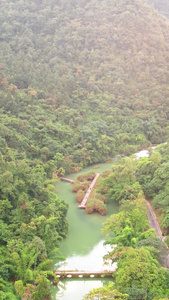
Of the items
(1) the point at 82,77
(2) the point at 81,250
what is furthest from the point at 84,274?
(1) the point at 82,77

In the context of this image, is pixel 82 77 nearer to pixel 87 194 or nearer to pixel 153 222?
pixel 87 194

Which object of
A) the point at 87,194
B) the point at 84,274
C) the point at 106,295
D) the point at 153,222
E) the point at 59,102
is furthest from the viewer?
the point at 59,102

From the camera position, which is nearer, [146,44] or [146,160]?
[146,160]

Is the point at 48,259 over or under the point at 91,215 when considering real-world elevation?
over

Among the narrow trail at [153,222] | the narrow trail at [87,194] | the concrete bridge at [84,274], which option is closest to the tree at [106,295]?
the concrete bridge at [84,274]

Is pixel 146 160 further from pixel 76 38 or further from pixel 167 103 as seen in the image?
pixel 76 38

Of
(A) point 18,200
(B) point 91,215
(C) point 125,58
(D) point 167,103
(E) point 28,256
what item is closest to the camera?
(E) point 28,256

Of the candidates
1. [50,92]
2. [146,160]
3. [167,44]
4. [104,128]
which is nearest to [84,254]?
[146,160]
